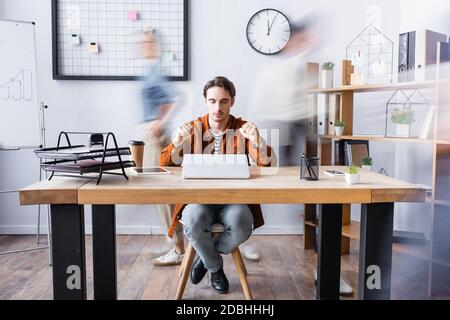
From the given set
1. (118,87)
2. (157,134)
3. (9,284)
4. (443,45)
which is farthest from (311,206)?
(9,284)

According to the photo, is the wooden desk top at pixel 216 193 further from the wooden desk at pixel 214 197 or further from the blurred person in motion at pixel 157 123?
the blurred person in motion at pixel 157 123

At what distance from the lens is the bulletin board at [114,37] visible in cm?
277

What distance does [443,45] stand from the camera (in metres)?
1.86

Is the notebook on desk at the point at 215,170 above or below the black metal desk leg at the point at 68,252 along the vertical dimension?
above

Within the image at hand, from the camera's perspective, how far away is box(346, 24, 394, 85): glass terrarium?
2.68 m

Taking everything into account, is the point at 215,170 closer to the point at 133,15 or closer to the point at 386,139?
the point at 386,139

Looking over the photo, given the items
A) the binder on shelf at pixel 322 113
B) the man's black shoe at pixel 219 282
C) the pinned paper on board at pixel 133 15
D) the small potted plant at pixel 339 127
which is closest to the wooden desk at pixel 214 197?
the man's black shoe at pixel 219 282

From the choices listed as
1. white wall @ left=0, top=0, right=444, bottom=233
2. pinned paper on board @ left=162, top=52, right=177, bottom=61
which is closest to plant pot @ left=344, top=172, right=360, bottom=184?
white wall @ left=0, top=0, right=444, bottom=233

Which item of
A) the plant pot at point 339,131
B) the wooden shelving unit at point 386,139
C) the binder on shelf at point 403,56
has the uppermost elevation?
the binder on shelf at point 403,56

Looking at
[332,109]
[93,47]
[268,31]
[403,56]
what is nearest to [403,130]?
[403,56]

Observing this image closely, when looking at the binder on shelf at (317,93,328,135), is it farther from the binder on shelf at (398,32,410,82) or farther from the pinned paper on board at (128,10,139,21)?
the pinned paper on board at (128,10,139,21)
